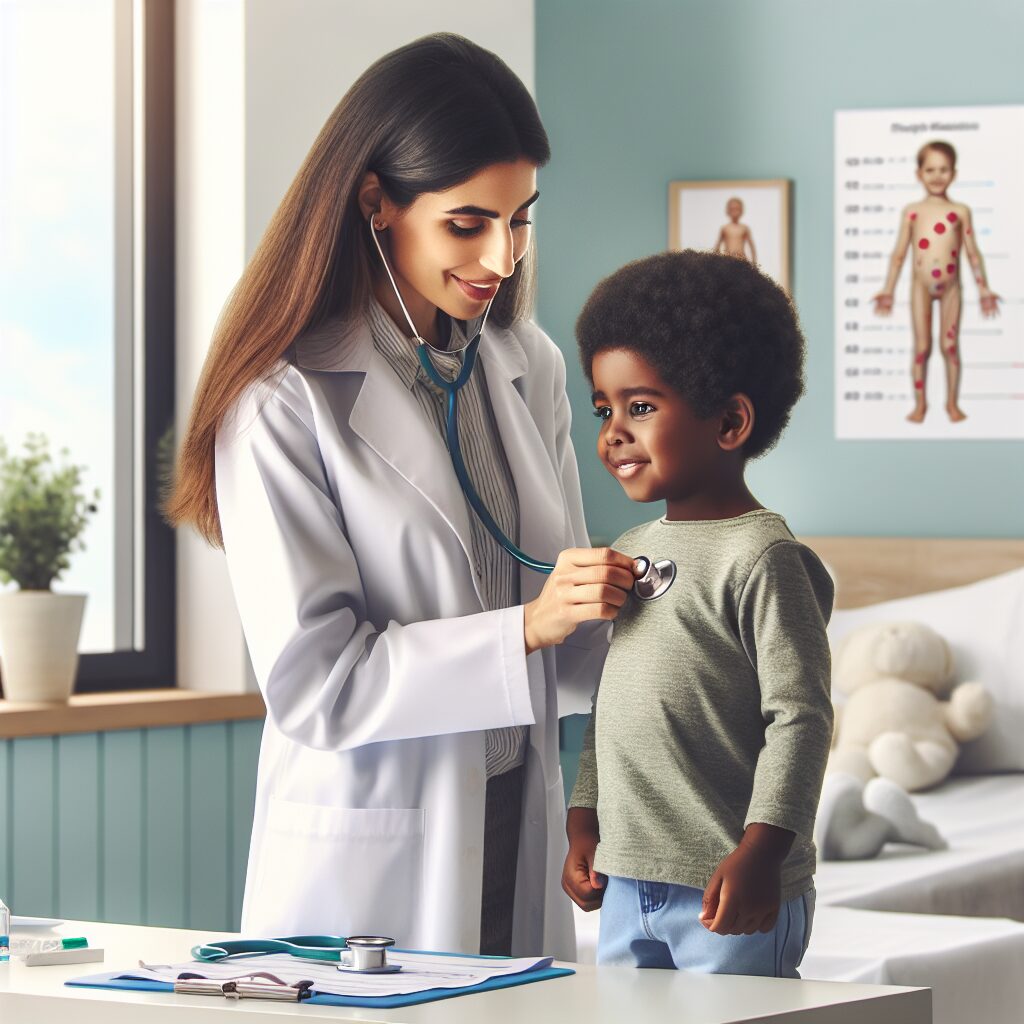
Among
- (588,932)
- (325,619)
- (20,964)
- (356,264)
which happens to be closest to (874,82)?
(588,932)

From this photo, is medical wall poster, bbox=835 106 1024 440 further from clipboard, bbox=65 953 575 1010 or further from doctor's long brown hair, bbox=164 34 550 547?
clipboard, bbox=65 953 575 1010

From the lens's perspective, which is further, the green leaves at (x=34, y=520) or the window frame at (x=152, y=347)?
the window frame at (x=152, y=347)

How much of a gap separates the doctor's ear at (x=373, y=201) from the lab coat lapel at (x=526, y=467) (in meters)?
A: 0.21

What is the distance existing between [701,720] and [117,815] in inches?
67.6

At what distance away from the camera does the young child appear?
3.72 ft

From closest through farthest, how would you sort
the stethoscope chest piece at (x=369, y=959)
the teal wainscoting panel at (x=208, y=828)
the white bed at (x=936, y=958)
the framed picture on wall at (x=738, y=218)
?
1. the stethoscope chest piece at (x=369, y=959)
2. the white bed at (x=936, y=958)
3. the teal wainscoting panel at (x=208, y=828)
4. the framed picture on wall at (x=738, y=218)

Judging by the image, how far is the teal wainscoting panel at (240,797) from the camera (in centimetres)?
281

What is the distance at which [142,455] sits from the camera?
294cm

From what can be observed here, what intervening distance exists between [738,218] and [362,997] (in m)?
2.86

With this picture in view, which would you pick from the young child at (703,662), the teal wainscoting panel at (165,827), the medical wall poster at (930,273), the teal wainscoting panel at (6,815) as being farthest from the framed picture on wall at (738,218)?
the young child at (703,662)

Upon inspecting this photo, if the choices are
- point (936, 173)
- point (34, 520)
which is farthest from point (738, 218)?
point (34, 520)

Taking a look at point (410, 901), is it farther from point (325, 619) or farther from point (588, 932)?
point (588, 932)

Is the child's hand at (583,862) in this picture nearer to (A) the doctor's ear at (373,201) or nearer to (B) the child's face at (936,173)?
(A) the doctor's ear at (373,201)

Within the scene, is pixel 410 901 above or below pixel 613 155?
below
